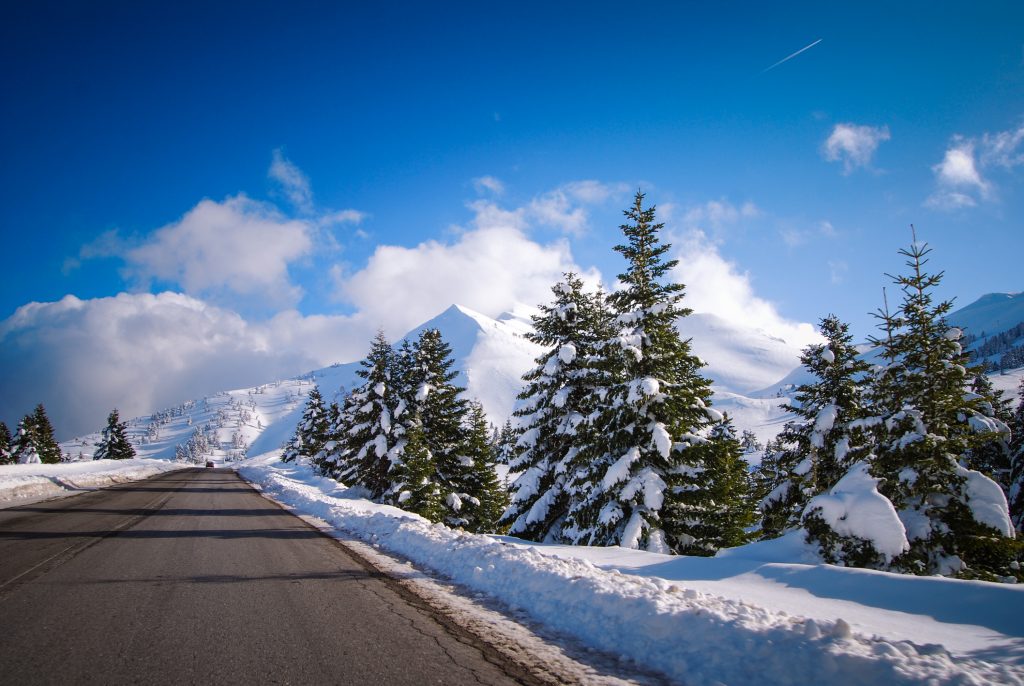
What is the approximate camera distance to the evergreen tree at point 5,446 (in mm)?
53744

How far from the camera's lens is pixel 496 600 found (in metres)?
7.21

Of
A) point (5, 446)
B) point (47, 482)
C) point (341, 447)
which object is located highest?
point (341, 447)

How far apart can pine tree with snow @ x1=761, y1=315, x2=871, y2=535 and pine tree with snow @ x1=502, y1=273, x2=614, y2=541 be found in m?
8.54

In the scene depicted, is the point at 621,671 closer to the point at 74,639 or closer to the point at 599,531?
the point at 74,639

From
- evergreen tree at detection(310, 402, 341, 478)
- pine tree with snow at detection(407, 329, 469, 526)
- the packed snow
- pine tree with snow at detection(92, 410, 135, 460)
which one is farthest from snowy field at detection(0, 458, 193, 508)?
pine tree with snow at detection(92, 410, 135, 460)

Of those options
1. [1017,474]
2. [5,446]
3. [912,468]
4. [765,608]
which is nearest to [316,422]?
[5,446]

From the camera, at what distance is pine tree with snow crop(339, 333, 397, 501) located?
27.5 metres

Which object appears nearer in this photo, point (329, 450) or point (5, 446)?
point (329, 450)

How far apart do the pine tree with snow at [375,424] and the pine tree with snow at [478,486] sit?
15.0 feet

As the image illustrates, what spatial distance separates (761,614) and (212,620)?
6828 mm

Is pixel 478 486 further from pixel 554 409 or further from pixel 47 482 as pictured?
pixel 47 482

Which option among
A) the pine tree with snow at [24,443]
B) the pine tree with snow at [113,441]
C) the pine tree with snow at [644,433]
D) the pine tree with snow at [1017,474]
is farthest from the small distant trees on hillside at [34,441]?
the pine tree with snow at [1017,474]

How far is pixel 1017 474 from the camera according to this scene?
24156 mm

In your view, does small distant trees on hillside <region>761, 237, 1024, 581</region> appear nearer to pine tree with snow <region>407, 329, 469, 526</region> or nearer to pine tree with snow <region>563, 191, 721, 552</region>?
pine tree with snow <region>563, 191, 721, 552</region>
